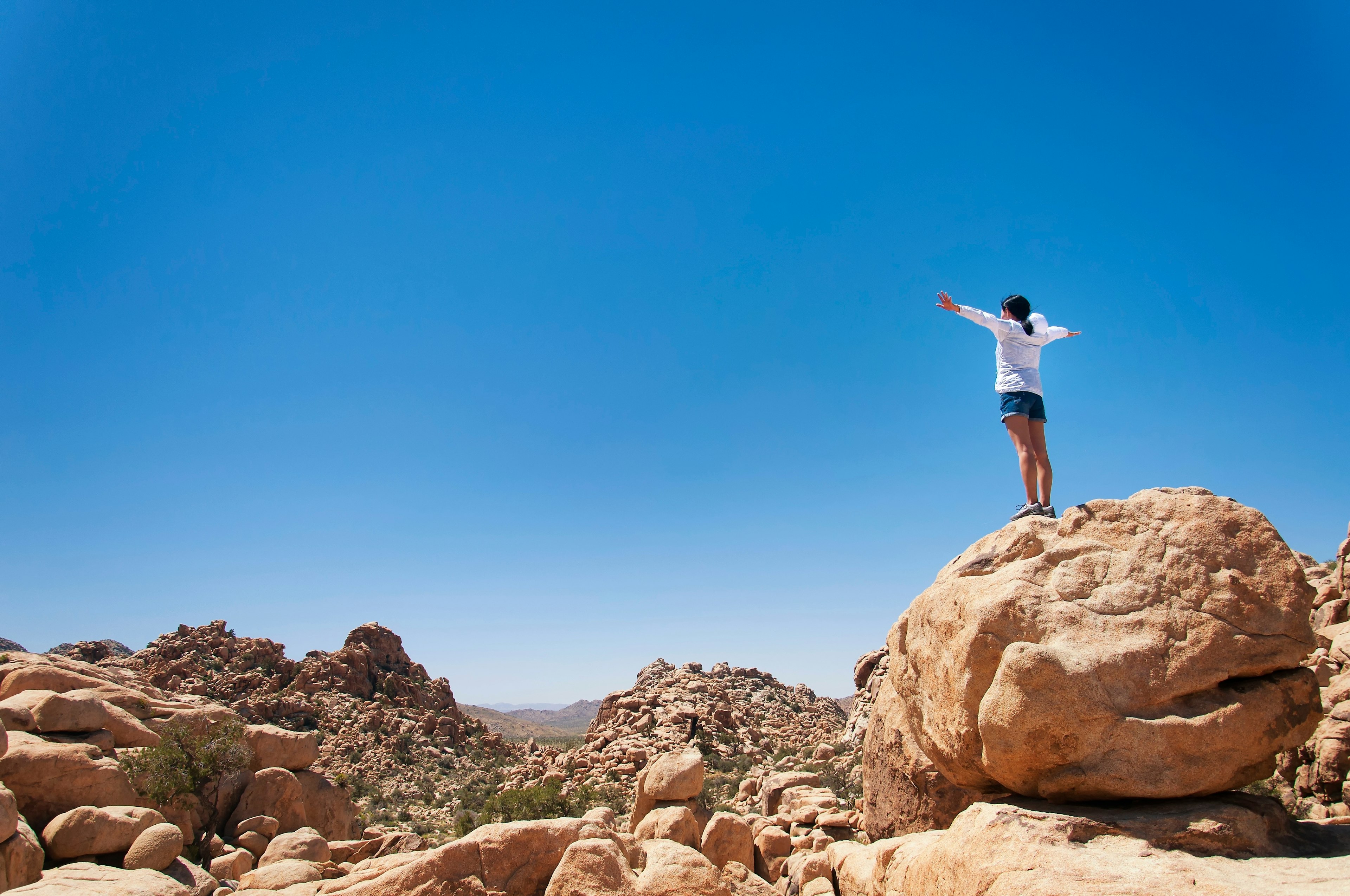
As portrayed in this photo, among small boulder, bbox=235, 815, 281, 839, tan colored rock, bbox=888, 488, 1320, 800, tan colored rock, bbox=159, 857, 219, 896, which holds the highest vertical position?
tan colored rock, bbox=888, 488, 1320, 800

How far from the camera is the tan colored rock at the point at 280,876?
12094 mm

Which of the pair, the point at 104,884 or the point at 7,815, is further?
the point at 7,815

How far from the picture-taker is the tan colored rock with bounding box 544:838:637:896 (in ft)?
26.8

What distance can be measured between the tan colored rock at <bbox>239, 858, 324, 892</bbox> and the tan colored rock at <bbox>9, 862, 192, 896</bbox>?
200cm

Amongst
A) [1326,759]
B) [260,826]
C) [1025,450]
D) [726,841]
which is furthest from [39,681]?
[1326,759]

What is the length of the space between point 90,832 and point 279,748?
32.7 feet

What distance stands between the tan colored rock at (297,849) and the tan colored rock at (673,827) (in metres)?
8.06

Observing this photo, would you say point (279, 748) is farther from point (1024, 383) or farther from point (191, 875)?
point (1024, 383)

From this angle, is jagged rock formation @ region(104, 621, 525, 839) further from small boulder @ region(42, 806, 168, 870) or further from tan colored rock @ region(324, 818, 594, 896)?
tan colored rock @ region(324, 818, 594, 896)

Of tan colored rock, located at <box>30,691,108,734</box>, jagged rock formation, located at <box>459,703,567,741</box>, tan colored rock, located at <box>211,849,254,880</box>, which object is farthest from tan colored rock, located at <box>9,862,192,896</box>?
jagged rock formation, located at <box>459,703,567,741</box>

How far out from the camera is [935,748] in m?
7.42

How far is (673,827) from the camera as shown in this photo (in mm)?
14367

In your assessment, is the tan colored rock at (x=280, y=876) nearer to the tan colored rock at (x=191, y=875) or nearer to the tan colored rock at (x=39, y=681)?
the tan colored rock at (x=191, y=875)

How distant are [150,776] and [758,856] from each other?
50.4ft
